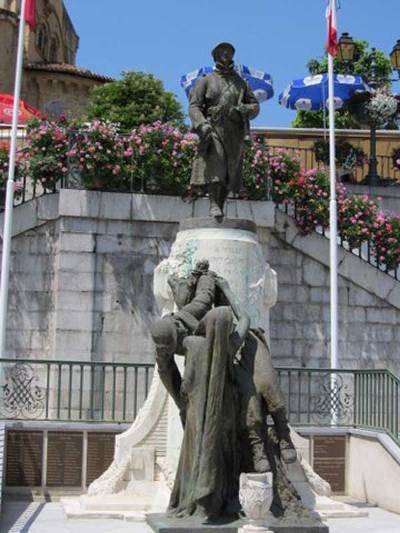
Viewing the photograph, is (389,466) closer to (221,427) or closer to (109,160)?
(221,427)

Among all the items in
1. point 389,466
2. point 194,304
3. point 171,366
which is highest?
point 194,304

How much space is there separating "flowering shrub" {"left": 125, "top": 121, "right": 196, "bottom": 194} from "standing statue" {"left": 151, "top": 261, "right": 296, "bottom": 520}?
8786mm

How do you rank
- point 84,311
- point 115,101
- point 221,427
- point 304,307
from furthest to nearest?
point 115,101, point 304,307, point 84,311, point 221,427

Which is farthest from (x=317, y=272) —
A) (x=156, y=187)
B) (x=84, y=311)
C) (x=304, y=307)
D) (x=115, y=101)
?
Answer: (x=115, y=101)

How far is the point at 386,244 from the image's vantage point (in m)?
18.8

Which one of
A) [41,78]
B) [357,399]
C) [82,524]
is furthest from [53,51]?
[82,524]

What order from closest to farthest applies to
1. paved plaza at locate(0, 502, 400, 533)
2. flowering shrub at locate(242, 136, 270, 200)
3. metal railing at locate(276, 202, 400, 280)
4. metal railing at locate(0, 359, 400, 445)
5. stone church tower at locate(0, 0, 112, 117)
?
1. paved plaza at locate(0, 502, 400, 533)
2. metal railing at locate(0, 359, 400, 445)
3. flowering shrub at locate(242, 136, 270, 200)
4. metal railing at locate(276, 202, 400, 280)
5. stone church tower at locate(0, 0, 112, 117)

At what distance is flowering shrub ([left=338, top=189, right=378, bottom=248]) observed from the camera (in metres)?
18.7

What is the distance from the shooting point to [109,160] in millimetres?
17266

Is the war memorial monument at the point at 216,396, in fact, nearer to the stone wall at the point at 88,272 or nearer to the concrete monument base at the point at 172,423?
the concrete monument base at the point at 172,423

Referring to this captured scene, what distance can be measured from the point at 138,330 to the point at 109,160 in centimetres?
322

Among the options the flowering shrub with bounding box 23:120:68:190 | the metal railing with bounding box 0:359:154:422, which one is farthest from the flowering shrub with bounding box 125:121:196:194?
the metal railing with bounding box 0:359:154:422

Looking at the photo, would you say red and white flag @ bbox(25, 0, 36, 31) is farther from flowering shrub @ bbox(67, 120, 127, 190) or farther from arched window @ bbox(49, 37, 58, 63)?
arched window @ bbox(49, 37, 58, 63)

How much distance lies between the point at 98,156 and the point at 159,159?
1.14 meters
